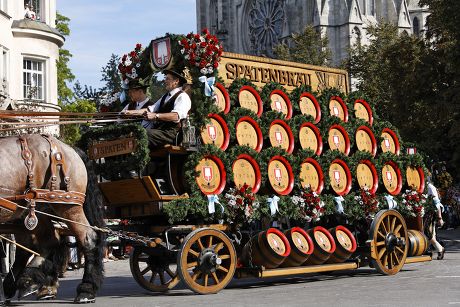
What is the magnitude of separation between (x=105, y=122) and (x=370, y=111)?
4829mm

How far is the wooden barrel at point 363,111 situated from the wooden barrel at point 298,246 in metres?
2.69

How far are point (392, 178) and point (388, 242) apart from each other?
1406 millimetres

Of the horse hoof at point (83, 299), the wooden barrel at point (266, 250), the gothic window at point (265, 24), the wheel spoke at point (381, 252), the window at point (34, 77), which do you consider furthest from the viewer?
the gothic window at point (265, 24)

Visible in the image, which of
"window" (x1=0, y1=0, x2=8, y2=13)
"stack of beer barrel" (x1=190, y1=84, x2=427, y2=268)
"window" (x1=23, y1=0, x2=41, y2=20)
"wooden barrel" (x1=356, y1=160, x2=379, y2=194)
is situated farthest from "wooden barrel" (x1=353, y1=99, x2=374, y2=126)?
"window" (x1=23, y1=0, x2=41, y2=20)

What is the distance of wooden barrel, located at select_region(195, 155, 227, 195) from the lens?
11547 mm

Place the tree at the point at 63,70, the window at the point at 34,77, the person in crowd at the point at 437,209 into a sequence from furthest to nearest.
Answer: the tree at the point at 63,70 → the window at the point at 34,77 → the person in crowd at the point at 437,209

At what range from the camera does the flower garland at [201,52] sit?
11.5 meters

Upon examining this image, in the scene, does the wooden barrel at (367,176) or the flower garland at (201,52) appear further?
the wooden barrel at (367,176)

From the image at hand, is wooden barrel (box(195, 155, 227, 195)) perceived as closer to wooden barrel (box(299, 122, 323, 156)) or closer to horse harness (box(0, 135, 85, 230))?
horse harness (box(0, 135, 85, 230))

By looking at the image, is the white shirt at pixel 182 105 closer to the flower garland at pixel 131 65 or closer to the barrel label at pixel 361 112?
the flower garland at pixel 131 65

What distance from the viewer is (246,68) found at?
1295cm

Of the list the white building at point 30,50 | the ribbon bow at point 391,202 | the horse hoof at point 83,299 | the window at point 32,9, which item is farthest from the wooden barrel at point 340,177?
the window at point 32,9

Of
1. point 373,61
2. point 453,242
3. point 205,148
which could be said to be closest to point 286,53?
point 373,61

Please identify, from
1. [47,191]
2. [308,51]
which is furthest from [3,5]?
[308,51]
